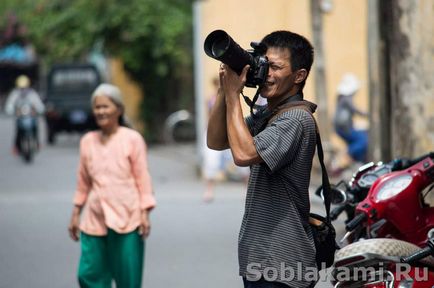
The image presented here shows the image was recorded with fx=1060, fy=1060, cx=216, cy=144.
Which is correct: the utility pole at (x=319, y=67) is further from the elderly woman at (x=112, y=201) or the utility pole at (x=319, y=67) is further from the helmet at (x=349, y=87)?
the elderly woman at (x=112, y=201)

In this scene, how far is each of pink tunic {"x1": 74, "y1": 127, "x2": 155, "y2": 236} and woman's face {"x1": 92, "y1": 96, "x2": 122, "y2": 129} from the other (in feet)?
0.30

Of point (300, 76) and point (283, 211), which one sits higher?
point (300, 76)

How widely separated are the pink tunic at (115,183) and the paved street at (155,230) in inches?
53.1

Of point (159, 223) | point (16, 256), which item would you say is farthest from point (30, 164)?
point (16, 256)

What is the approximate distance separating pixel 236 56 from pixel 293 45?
350 millimetres

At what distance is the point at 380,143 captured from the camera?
10.5 m

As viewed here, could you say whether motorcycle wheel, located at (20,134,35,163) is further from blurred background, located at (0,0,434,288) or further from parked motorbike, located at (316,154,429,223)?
parked motorbike, located at (316,154,429,223)

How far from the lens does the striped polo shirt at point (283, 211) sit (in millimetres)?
4324

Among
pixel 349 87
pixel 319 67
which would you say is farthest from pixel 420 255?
pixel 349 87

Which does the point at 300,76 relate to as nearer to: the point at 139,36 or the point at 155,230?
the point at 155,230

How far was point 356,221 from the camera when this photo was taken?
16.7 ft

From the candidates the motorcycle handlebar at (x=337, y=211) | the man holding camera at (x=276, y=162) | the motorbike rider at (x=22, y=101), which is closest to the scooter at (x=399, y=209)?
the motorcycle handlebar at (x=337, y=211)

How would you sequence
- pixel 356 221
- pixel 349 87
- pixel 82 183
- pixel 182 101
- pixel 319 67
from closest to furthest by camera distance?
1. pixel 356 221
2. pixel 82 183
3. pixel 319 67
4. pixel 349 87
5. pixel 182 101

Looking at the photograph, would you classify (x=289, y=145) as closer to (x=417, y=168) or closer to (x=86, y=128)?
(x=417, y=168)
